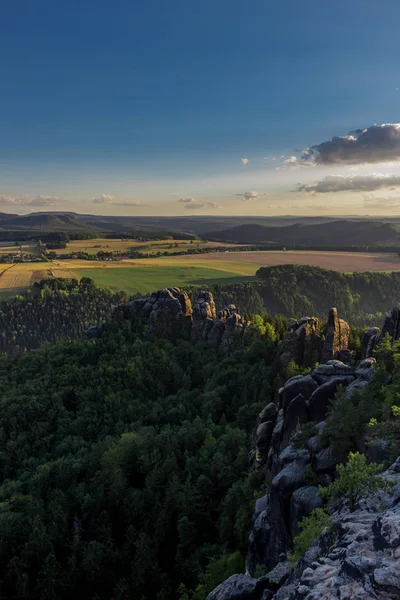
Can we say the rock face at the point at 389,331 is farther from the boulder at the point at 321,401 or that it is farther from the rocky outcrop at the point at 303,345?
the boulder at the point at 321,401

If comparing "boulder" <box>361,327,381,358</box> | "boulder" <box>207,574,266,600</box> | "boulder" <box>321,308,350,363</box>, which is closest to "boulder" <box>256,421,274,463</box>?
"boulder" <box>207,574,266,600</box>

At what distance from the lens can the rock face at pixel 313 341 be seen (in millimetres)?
63281

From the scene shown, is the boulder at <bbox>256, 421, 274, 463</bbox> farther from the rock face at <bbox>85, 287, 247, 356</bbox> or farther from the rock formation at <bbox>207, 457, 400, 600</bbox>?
the rock face at <bbox>85, 287, 247, 356</bbox>

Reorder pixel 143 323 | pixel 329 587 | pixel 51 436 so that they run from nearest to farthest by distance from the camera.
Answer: pixel 329 587
pixel 51 436
pixel 143 323

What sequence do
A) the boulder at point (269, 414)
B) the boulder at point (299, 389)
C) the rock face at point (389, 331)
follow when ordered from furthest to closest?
the rock face at point (389, 331) < the boulder at point (269, 414) < the boulder at point (299, 389)

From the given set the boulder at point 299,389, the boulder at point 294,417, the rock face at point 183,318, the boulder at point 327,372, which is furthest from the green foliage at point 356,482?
the rock face at point 183,318

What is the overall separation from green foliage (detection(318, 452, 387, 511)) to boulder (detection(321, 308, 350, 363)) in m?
41.6

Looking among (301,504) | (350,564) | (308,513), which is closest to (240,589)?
(308,513)

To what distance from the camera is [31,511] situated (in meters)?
44.1

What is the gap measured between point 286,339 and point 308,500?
4394cm

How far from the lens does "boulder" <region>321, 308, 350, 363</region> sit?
62875mm

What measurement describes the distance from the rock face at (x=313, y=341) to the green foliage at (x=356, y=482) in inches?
1642

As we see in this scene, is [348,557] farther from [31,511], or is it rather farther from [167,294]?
[167,294]

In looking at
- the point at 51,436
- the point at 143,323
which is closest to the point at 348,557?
the point at 51,436
